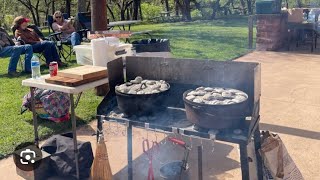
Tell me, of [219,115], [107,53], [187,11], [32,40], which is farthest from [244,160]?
[187,11]

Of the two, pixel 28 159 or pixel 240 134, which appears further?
pixel 28 159

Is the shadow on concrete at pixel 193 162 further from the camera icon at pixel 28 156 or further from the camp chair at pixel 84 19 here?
the camp chair at pixel 84 19

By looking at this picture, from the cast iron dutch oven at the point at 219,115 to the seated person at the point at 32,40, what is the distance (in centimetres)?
588

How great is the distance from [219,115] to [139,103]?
0.65 metres

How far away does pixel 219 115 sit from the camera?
2.32m

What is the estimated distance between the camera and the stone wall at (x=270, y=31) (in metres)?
9.01

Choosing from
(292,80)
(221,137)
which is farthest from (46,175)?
(292,80)

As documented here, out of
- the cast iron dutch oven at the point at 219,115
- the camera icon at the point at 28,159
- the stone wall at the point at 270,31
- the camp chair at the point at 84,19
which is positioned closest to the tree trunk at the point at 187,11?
the camp chair at the point at 84,19

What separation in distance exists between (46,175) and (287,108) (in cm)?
316

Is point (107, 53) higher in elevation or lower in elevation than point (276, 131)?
higher

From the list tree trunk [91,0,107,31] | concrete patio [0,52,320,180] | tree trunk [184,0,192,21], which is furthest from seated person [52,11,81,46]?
tree trunk [184,0,192,21]

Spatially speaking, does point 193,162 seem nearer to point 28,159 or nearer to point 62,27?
point 28,159

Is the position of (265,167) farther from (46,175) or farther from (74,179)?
(46,175)

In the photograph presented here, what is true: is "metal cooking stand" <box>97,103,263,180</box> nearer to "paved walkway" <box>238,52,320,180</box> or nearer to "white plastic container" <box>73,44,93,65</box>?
"paved walkway" <box>238,52,320,180</box>
